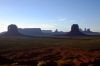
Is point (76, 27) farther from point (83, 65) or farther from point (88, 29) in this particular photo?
point (83, 65)

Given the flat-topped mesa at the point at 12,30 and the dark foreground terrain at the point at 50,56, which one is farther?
the flat-topped mesa at the point at 12,30

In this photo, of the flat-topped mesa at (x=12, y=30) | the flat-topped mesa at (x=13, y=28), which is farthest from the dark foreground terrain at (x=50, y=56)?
the flat-topped mesa at (x=13, y=28)

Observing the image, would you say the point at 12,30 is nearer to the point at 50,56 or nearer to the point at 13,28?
the point at 13,28

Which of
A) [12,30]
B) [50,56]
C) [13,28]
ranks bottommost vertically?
[50,56]

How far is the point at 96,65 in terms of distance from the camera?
75.9ft

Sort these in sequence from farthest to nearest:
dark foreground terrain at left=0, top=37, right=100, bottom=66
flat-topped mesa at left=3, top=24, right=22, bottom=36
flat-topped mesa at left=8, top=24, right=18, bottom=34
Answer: flat-topped mesa at left=8, top=24, right=18, bottom=34 → flat-topped mesa at left=3, top=24, right=22, bottom=36 → dark foreground terrain at left=0, top=37, right=100, bottom=66

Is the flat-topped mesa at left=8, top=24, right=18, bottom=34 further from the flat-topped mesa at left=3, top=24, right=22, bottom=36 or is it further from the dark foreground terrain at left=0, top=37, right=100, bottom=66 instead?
the dark foreground terrain at left=0, top=37, right=100, bottom=66

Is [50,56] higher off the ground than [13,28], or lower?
lower

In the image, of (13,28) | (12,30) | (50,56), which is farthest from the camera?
(12,30)

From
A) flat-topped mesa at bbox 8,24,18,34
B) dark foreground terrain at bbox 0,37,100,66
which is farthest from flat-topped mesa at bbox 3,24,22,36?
dark foreground terrain at bbox 0,37,100,66

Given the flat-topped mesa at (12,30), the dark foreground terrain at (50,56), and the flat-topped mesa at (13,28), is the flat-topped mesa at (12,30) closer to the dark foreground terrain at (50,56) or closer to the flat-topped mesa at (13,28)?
the flat-topped mesa at (13,28)

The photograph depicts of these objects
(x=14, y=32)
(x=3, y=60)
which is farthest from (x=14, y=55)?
(x=14, y=32)

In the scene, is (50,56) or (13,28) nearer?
(50,56)

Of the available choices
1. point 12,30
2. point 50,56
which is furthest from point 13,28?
point 50,56
